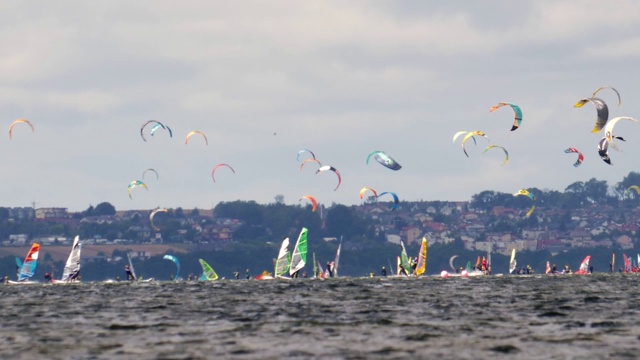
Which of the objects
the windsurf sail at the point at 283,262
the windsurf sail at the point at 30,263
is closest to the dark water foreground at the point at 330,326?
the windsurf sail at the point at 30,263

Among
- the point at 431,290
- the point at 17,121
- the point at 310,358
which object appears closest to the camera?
the point at 310,358

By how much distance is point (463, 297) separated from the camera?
3004 inches

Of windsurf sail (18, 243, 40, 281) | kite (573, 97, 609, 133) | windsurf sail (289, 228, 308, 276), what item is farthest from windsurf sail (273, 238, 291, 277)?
kite (573, 97, 609, 133)

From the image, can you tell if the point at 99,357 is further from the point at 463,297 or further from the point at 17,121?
the point at 17,121

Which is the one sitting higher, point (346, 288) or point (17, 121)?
point (17, 121)

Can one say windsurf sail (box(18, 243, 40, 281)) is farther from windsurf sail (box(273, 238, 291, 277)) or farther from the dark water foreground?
the dark water foreground

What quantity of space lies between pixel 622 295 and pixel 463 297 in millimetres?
8296

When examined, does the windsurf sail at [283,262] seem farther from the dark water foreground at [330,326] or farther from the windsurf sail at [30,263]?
the dark water foreground at [330,326]

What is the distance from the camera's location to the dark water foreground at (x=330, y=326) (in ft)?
150

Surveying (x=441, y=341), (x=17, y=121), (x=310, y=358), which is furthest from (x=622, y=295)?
(x=17, y=121)

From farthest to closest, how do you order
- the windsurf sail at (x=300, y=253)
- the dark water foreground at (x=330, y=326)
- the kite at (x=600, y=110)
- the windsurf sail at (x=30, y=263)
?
the windsurf sail at (x=30, y=263)
the windsurf sail at (x=300, y=253)
the kite at (x=600, y=110)
the dark water foreground at (x=330, y=326)

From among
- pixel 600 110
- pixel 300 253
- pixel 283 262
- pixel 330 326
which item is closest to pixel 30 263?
pixel 283 262

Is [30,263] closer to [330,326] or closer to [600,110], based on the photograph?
[600,110]

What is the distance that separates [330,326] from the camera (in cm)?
5450
